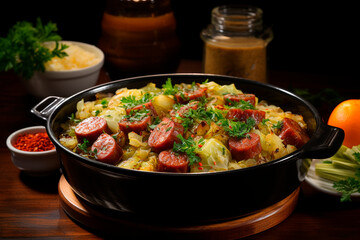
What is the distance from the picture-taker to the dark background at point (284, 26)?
441cm

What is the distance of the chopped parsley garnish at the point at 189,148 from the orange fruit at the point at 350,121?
3.39 feet

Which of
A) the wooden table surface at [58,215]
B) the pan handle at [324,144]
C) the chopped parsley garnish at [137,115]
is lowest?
the wooden table surface at [58,215]

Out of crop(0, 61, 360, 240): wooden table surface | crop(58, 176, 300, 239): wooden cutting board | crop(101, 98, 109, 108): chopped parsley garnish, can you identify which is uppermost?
crop(101, 98, 109, 108): chopped parsley garnish

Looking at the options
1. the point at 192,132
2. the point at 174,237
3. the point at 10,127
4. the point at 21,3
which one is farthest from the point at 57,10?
the point at 174,237

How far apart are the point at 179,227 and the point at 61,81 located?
5.93 ft

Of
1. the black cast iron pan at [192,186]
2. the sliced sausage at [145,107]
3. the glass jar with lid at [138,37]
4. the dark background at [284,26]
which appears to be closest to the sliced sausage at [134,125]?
the sliced sausage at [145,107]

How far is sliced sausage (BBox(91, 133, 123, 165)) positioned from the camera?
2172mm

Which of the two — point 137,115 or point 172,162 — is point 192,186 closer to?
point 172,162

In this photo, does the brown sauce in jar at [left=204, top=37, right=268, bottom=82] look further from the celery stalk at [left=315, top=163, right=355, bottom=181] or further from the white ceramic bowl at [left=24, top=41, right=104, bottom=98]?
the celery stalk at [left=315, top=163, right=355, bottom=181]

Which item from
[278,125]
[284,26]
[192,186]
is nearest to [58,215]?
[192,186]

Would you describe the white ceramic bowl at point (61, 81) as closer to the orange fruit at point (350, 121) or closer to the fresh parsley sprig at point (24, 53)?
the fresh parsley sprig at point (24, 53)

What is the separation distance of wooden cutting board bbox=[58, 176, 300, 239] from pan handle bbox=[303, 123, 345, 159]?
0.35 metres

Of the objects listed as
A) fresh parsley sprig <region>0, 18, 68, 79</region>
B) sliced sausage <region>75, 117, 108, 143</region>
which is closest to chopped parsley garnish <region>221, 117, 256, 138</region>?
sliced sausage <region>75, 117, 108, 143</region>

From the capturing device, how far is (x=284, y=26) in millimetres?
4535
